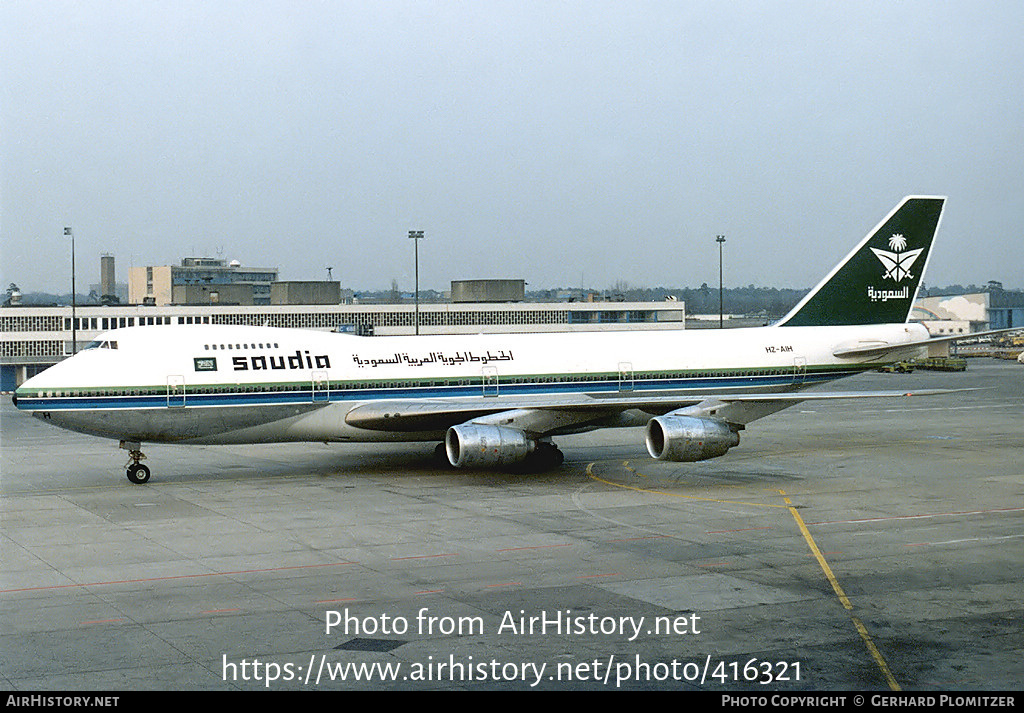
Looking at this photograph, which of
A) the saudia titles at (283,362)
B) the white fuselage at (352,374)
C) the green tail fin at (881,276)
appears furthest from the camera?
the green tail fin at (881,276)

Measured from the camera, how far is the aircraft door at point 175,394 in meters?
33.5

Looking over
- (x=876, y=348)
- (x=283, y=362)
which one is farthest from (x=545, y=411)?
(x=876, y=348)

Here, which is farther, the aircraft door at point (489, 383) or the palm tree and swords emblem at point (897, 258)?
the palm tree and swords emblem at point (897, 258)

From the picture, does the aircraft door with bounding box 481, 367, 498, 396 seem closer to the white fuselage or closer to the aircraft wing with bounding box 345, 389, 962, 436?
the white fuselage

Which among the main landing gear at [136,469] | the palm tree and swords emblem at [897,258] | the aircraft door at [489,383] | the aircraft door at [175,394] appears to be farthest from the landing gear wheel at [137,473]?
the palm tree and swords emblem at [897,258]

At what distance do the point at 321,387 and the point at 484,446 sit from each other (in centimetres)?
608

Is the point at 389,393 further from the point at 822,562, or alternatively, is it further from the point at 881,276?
the point at 881,276

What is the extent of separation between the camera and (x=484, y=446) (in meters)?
32.4

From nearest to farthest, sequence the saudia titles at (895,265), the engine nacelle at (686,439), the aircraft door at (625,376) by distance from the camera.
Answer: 1. the engine nacelle at (686,439)
2. the aircraft door at (625,376)
3. the saudia titles at (895,265)

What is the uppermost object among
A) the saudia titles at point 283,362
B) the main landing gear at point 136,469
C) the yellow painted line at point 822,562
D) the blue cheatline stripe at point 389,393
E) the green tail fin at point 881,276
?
the green tail fin at point 881,276

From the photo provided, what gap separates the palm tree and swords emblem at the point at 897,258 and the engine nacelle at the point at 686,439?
14.5 m

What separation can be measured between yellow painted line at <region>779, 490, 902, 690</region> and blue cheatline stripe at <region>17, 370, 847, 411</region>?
10.2 meters

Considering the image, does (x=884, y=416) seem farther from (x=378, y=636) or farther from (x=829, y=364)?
(x=378, y=636)

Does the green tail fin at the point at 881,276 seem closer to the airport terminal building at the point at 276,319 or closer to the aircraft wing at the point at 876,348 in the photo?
the aircraft wing at the point at 876,348
